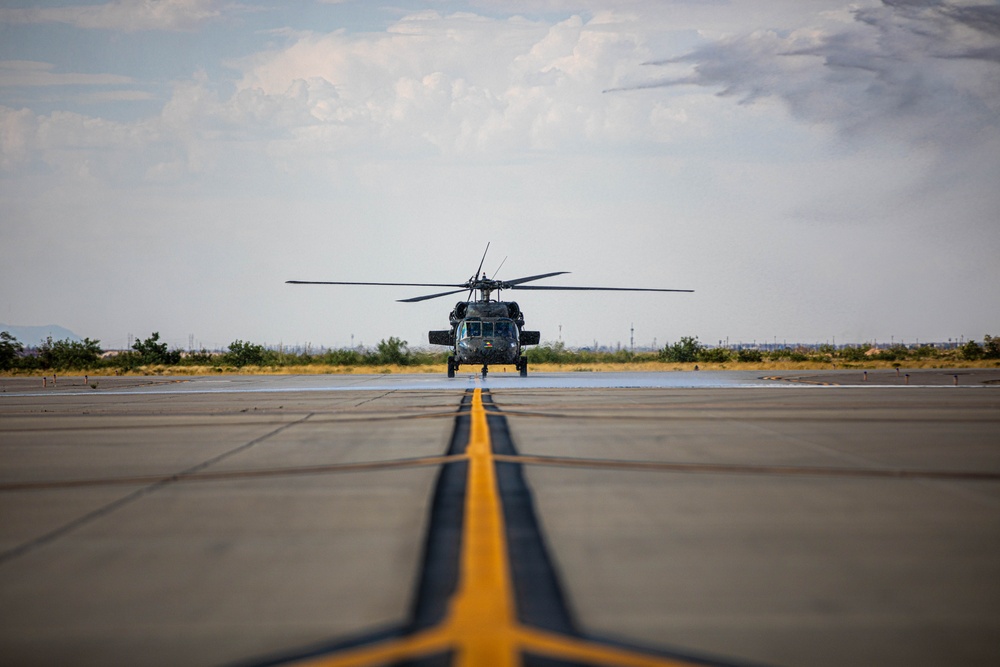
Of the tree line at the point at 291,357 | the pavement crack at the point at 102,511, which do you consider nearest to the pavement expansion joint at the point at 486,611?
the pavement crack at the point at 102,511

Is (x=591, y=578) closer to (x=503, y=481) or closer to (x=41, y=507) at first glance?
(x=503, y=481)

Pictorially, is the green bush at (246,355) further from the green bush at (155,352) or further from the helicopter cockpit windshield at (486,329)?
the helicopter cockpit windshield at (486,329)

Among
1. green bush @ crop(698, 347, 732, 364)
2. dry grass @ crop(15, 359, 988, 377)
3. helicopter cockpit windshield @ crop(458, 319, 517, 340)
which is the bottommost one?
dry grass @ crop(15, 359, 988, 377)

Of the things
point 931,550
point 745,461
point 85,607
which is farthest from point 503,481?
point 85,607

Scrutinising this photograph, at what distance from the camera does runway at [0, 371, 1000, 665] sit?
11.8 ft

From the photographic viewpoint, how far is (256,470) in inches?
339

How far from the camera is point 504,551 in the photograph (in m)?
5.04

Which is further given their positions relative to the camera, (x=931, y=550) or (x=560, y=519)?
(x=560, y=519)

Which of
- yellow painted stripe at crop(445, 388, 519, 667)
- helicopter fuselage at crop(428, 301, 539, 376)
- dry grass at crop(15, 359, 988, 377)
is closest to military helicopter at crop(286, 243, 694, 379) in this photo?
helicopter fuselage at crop(428, 301, 539, 376)

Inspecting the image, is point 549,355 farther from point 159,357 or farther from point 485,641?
point 485,641

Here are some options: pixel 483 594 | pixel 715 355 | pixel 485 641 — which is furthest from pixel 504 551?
pixel 715 355

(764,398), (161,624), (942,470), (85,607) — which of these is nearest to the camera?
(161,624)

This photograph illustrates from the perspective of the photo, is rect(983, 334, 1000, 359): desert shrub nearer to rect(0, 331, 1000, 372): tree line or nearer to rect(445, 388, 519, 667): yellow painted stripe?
rect(0, 331, 1000, 372): tree line

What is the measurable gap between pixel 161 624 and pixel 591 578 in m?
2.13
